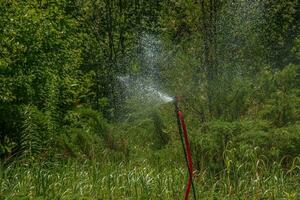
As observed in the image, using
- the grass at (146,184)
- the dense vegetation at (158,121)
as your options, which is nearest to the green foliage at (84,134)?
the dense vegetation at (158,121)

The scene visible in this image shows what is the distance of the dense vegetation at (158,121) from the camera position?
19.9 feet

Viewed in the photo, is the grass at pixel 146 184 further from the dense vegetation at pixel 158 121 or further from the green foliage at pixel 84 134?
the green foliage at pixel 84 134

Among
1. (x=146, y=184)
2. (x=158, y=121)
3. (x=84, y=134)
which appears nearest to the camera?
(x=146, y=184)

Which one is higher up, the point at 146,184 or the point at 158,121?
the point at 158,121

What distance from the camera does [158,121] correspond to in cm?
905

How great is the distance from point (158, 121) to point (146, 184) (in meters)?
3.23

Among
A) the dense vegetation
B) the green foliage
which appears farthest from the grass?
the green foliage

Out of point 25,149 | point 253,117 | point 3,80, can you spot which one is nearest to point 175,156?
point 253,117

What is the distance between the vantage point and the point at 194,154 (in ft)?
24.4

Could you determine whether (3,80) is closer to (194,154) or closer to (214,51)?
(194,154)

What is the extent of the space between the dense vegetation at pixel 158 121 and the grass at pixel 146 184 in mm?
16

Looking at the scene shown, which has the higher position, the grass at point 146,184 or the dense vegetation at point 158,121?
the dense vegetation at point 158,121

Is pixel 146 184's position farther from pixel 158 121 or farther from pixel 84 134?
pixel 158 121

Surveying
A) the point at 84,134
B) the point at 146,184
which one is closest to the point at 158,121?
the point at 84,134
